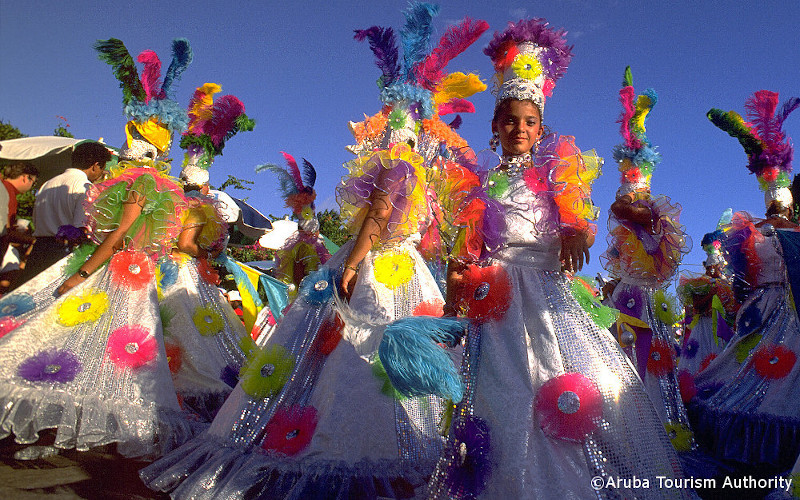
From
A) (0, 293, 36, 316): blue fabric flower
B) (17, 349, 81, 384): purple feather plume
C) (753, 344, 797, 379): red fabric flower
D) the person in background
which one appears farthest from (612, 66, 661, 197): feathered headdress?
the person in background

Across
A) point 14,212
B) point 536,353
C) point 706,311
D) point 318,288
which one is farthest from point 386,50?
point 706,311

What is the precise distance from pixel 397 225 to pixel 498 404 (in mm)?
1208

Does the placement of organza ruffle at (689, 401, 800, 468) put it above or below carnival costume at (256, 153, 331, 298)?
below

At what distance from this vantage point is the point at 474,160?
7.49 ft

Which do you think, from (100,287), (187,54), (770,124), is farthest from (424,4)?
(770,124)

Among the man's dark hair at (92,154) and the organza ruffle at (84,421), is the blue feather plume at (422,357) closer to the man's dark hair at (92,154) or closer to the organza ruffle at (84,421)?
the organza ruffle at (84,421)

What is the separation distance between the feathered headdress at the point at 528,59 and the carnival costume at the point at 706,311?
3.49 metres

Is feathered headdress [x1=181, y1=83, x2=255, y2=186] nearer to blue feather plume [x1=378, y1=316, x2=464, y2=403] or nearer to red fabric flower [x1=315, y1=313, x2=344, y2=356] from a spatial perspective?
red fabric flower [x1=315, y1=313, x2=344, y2=356]

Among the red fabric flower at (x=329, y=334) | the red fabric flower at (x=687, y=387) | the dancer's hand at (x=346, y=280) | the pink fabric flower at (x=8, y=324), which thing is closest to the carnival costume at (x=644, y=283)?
the red fabric flower at (x=687, y=387)

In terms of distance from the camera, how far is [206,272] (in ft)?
14.6

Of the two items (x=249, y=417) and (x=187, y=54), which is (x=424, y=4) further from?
(x=249, y=417)

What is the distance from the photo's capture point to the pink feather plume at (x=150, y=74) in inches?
164

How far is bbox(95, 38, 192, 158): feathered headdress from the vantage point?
13.1 feet

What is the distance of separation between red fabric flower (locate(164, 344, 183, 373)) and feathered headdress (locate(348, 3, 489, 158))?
2182mm
